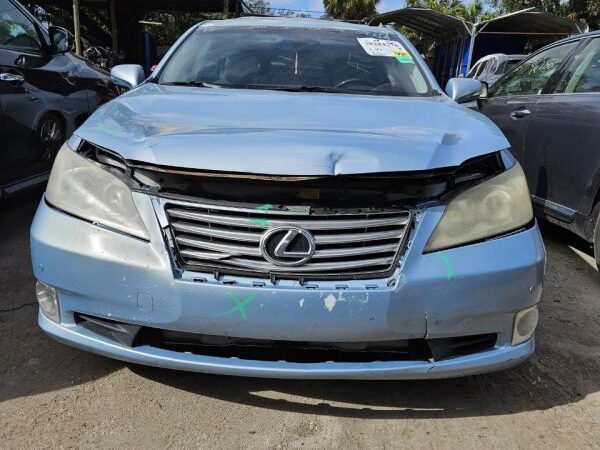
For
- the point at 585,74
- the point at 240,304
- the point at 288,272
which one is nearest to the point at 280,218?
the point at 288,272

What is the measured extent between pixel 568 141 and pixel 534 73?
1222mm

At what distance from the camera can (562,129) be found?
13.0ft

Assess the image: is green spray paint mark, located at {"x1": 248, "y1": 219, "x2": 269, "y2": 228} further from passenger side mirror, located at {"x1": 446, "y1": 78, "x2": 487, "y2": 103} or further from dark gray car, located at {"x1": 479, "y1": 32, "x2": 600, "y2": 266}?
dark gray car, located at {"x1": 479, "y1": 32, "x2": 600, "y2": 266}

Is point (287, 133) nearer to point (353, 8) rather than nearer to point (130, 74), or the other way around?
point (130, 74)

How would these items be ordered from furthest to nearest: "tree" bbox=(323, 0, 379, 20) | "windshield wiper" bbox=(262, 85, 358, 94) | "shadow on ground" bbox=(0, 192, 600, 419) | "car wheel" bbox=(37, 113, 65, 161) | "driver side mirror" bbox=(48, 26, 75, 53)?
"tree" bbox=(323, 0, 379, 20)
"driver side mirror" bbox=(48, 26, 75, 53)
"car wheel" bbox=(37, 113, 65, 161)
"windshield wiper" bbox=(262, 85, 358, 94)
"shadow on ground" bbox=(0, 192, 600, 419)

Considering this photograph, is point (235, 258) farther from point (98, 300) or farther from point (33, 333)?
point (33, 333)

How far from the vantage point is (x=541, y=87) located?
4.55 meters

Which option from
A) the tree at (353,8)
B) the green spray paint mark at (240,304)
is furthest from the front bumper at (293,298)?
the tree at (353,8)

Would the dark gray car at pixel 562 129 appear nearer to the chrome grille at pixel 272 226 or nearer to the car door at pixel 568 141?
the car door at pixel 568 141

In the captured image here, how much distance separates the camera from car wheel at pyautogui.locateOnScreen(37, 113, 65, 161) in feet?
13.3

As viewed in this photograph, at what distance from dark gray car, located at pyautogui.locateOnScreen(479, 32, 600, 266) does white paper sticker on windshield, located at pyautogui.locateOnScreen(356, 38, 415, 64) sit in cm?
132

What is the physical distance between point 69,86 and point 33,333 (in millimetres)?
2471

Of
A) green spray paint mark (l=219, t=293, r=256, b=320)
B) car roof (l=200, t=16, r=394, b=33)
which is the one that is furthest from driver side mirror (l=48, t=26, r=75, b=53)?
green spray paint mark (l=219, t=293, r=256, b=320)

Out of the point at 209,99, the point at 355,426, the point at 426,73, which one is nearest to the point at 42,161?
the point at 209,99
